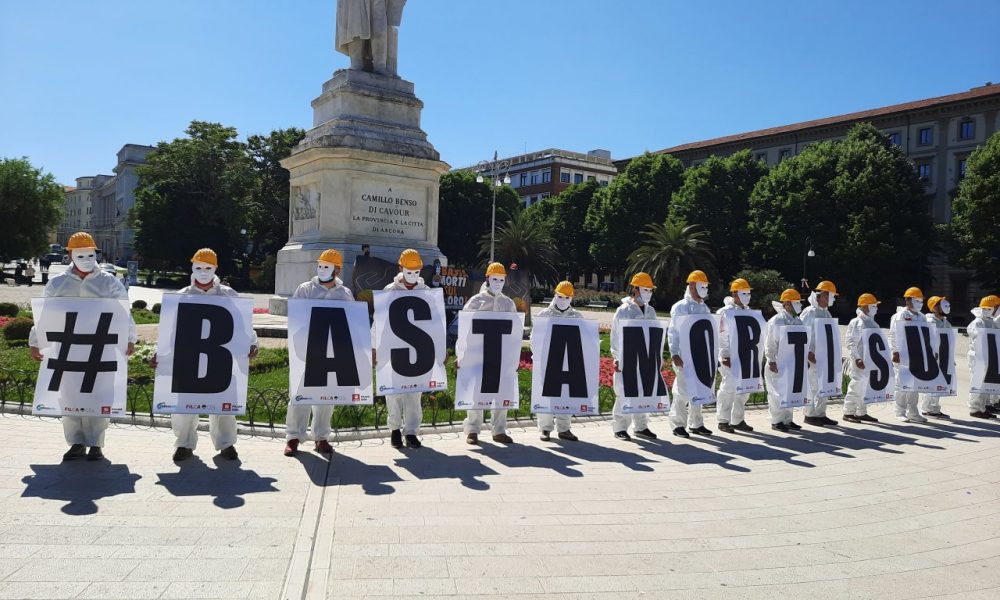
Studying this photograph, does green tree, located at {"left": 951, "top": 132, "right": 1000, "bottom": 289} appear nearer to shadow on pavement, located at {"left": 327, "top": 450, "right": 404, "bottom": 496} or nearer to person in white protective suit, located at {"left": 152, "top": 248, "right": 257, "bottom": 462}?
shadow on pavement, located at {"left": 327, "top": 450, "right": 404, "bottom": 496}

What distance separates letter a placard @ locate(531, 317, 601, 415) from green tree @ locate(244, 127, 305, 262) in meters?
54.4

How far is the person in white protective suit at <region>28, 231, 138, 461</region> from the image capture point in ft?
26.0

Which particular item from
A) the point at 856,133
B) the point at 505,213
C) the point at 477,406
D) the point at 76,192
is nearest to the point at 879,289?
the point at 856,133

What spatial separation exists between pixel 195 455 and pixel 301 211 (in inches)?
594

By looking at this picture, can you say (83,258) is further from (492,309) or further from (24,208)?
(24,208)

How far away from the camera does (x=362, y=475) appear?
7789 mm

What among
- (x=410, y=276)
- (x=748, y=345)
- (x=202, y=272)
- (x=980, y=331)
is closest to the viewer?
(x=202, y=272)

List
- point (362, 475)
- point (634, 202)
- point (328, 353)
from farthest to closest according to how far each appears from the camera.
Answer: point (634, 202) → point (328, 353) → point (362, 475)

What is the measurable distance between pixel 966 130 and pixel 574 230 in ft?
116

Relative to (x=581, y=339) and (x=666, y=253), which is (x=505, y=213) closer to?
(x=666, y=253)

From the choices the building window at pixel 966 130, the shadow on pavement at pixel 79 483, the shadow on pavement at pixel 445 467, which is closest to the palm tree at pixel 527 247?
the building window at pixel 966 130

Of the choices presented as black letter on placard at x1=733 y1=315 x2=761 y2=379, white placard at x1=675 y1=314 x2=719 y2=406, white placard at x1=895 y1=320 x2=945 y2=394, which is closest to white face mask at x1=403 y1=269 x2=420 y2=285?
white placard at x1=675 y1=314 x2=719 y2=406

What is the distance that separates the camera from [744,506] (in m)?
7.16

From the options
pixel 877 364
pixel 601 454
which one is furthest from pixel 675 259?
pixel 601 454
